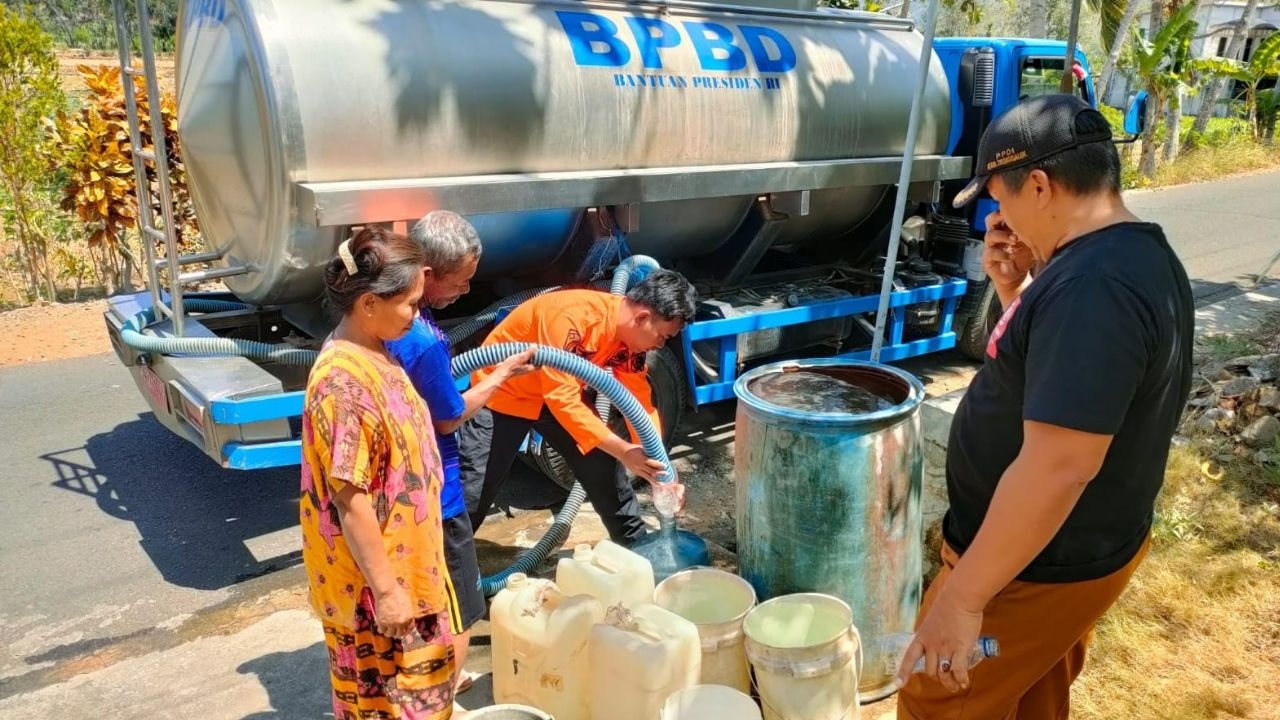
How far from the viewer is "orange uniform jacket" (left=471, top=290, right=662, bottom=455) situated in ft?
11.4

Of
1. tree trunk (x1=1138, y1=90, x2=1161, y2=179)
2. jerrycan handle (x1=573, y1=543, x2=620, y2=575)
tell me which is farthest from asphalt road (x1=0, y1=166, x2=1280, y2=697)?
tree trunk (x1=1138, y1=90, x2=1161, y2=179)

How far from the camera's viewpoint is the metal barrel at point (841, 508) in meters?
3.02

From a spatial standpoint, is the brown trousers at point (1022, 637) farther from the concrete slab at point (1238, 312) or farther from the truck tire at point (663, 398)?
the concrete slab at point (1238, 312)

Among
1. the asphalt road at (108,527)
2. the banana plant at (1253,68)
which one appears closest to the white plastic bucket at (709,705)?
the asphalt road at (108,527)

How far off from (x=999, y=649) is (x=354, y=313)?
5.80 ft

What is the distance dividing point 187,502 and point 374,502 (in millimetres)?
3238

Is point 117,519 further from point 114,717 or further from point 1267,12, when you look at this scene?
point 1267,12

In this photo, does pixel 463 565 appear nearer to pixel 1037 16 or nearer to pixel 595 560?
pixel 595 560

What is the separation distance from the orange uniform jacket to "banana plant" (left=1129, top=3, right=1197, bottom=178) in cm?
1723

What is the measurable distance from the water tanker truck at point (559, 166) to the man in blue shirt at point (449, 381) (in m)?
1.08

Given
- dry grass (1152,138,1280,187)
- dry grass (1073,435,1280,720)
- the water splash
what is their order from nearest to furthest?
1. dry grass (1073,435,1280,720)
2. the water splash
3. dry grass (1152,138,1280,187)

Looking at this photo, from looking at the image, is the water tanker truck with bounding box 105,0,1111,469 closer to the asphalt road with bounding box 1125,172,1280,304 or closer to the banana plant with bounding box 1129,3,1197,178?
the asphalt road with bounding box 1125,172,1280,304

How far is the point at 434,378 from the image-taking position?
2795mm

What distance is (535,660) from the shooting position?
2.87 metres
